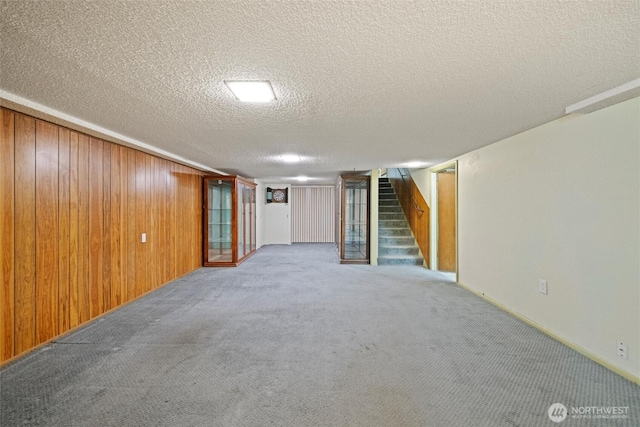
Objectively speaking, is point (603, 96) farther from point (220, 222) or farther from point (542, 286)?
point (220, 222)

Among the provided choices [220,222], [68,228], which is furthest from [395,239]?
[68,228]

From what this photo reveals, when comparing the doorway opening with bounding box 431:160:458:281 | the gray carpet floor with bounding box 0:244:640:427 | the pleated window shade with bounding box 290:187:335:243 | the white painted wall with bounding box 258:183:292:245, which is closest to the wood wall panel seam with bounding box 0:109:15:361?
the gray carpet floor with bounding box 0:244:640:427

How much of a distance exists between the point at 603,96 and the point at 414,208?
15.0 ft

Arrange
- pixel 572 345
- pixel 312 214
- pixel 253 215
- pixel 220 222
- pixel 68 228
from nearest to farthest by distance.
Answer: pixel 572 345 < pixel 68 228 < pixel 220 222 < pixel 253 215 < pixel 312 214

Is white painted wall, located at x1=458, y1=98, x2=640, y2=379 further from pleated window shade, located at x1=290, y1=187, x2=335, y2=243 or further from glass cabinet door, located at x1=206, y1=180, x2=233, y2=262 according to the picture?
pleated window shade, located at x1=290, y1=187, x2=335, y2=243

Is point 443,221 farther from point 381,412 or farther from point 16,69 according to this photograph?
point 16,69

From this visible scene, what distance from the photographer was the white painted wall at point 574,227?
2043mm

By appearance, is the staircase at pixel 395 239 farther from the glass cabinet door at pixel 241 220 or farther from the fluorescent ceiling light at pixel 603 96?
the fluorescent ceiling light at pixel 603 96

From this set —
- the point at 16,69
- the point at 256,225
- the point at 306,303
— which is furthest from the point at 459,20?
the point at 256,225

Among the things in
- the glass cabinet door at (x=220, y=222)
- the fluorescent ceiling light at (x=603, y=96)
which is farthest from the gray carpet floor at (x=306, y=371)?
the glass cabinet door at (x=220, y=222)

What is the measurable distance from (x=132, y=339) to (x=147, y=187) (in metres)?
2.23

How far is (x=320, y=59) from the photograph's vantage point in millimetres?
1561

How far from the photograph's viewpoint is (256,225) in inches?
332

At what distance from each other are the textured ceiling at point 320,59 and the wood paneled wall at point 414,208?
346 cm
